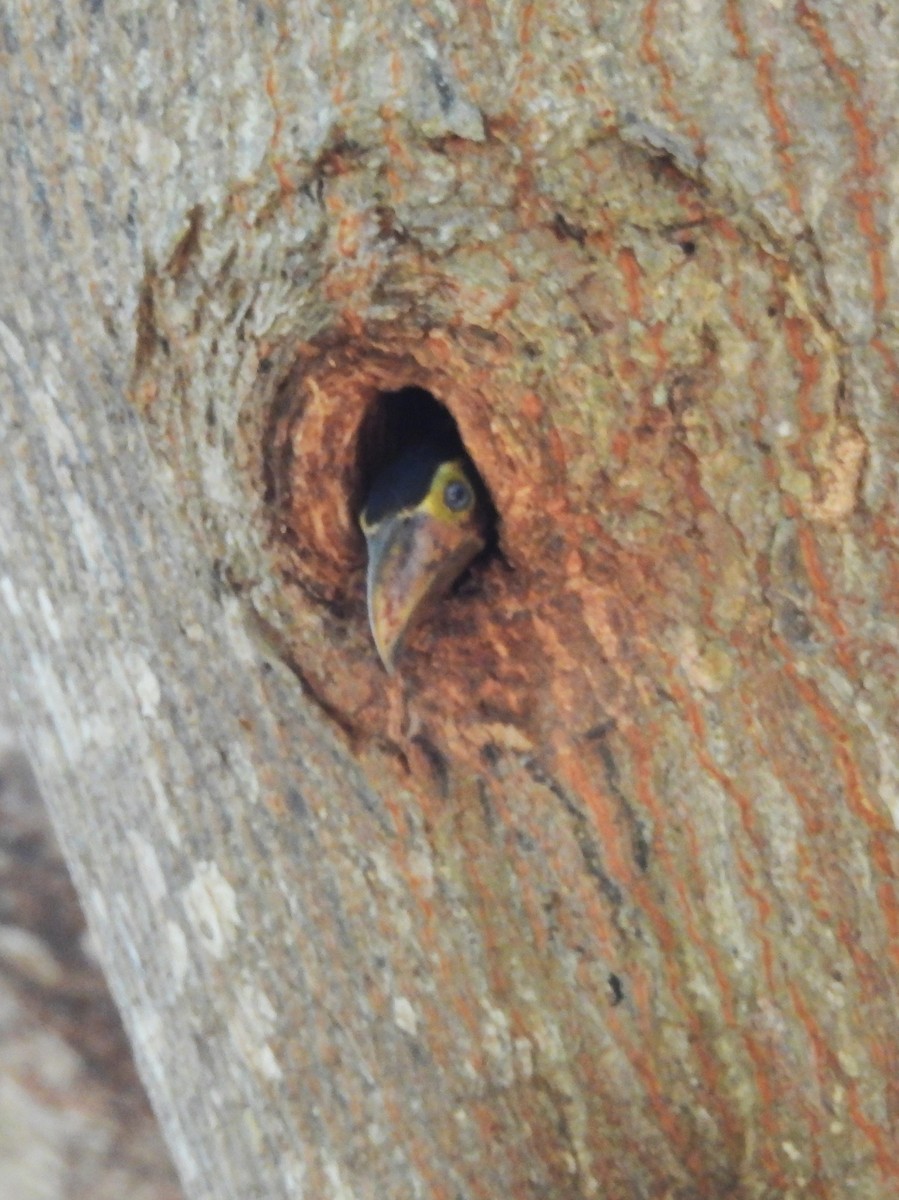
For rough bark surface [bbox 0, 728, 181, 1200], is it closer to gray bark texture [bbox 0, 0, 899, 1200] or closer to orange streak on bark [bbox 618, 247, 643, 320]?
gray bark texture [bbox 0, 0, 899, 1200]

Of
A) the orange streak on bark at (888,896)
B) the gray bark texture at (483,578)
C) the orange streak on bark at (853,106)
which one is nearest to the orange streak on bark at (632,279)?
the gray bark texture at (483,578)

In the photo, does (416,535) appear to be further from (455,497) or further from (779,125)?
(779,125)

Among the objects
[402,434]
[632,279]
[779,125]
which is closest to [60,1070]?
[402,434]

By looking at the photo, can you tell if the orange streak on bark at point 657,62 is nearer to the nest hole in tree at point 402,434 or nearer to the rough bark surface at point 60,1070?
the nest hole in tree at point 402,434

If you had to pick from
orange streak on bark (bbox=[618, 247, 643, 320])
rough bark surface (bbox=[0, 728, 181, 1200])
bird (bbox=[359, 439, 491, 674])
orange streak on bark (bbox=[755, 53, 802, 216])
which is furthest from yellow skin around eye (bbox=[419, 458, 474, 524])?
rough bark surface (bbox=[0, 728, 181, 1200])

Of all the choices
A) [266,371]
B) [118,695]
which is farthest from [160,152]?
[118,695]

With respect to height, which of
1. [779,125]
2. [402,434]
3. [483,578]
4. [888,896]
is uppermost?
[779,125]
